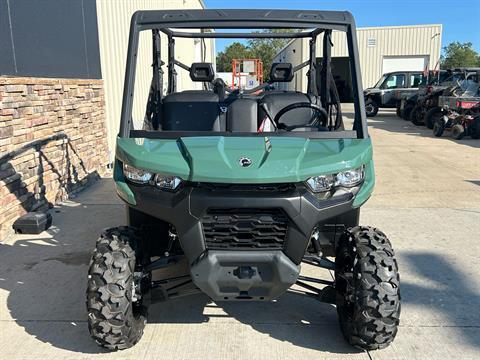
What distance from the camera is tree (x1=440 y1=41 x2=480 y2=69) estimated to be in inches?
3120

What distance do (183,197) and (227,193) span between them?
9.4 inches

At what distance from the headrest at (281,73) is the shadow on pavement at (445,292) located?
1.98m

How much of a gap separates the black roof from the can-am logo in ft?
3.32

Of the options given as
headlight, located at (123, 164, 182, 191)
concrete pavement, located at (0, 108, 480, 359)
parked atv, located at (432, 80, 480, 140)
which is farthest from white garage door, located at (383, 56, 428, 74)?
headlight, located at (123, 164, 182, 191)

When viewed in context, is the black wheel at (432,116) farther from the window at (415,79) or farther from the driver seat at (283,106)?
the driver seat at (283,106)

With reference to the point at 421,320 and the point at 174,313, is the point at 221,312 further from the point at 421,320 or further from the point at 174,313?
the point at 421,320

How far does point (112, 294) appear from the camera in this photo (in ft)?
8.75

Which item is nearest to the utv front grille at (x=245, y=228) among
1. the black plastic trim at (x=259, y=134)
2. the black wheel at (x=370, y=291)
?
the black wheel at (x=370, y=291)

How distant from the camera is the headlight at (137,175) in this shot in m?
2.70

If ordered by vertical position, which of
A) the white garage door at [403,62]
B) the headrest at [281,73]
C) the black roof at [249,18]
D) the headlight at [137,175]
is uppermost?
the white garage door at [403,62]

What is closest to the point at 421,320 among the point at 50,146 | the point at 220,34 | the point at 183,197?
the point at 183,197

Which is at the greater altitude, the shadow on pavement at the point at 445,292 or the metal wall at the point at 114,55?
the metal wall at the point at 114,55

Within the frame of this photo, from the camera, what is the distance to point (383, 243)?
9.32 feet

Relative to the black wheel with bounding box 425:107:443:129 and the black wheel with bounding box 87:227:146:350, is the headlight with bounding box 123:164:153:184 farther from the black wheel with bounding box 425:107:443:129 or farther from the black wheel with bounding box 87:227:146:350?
the black wheel with bounding box 425:107:443:129
